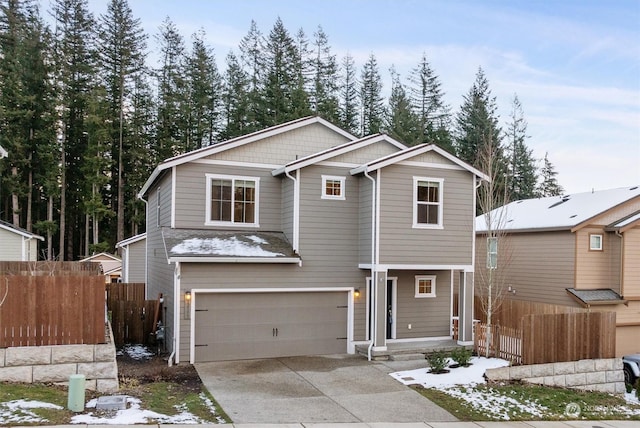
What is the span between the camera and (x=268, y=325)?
1463 cm

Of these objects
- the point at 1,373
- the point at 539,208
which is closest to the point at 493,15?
the point at 539,208

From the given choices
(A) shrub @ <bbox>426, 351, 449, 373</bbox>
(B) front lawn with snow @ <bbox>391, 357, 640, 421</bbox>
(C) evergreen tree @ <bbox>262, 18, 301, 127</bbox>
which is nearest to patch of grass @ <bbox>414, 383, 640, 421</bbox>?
(B) front lawn with snow @ <bbox>391, 357, 640, 421</bbox>

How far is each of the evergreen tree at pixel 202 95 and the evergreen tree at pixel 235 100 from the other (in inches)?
27.7

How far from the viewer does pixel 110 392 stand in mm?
9758

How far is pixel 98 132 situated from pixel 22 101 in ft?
16.6

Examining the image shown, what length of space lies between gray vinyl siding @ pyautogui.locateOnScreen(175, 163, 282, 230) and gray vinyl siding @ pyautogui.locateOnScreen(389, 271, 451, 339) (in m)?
4.30

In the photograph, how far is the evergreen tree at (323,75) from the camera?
4182cm

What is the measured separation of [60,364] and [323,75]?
124ft

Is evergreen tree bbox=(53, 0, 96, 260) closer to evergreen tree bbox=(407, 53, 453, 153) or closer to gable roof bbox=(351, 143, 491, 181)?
evergreen tree bbox=(407, 53, 453, 153)

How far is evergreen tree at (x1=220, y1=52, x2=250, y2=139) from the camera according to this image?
132ft

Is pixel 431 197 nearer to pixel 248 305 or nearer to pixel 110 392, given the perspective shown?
pixel 248 305

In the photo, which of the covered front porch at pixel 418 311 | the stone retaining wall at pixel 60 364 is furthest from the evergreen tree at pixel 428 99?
the stone retaining wall at pixel 60 364

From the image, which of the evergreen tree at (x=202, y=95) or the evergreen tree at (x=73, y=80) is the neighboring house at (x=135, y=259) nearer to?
the evergreen tree at (x=73, y=80)

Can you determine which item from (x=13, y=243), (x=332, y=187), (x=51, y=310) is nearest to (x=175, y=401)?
(x=51, y=310)
